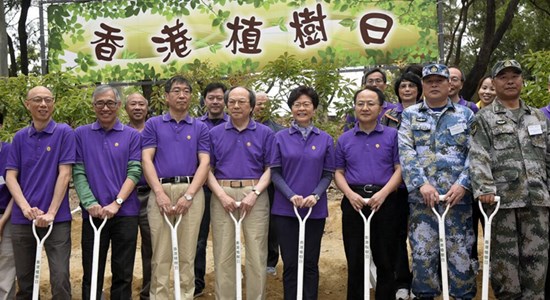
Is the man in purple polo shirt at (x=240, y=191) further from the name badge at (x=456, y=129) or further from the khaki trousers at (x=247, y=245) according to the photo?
the name badge at (x=456, y=129)

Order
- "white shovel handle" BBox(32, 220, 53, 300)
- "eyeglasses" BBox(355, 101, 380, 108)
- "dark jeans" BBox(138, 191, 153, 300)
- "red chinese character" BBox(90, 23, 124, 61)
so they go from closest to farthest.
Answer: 1. "white shovel handle" BBox(32, 220, 53, 300)
2. "eyeglasses" BBox(355, 101, 380, 108)
3. "dark jeans" BBox(138, 191, 153, 300)
4. "red chinese character" BBox(90, 23, 124, 61)

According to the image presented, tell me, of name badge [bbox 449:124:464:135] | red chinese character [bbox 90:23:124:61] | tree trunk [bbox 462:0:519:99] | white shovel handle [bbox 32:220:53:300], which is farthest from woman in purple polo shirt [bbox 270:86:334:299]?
tree trunk [bbox 462:0:519:99]

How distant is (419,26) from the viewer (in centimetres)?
888

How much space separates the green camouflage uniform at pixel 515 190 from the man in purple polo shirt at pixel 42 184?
3.18m

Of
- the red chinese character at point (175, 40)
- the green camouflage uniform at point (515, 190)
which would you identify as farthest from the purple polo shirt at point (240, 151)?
the red chinese character at point (175, 40)

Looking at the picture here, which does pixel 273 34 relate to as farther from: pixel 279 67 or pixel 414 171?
pixel 414 171

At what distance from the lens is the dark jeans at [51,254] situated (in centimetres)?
467

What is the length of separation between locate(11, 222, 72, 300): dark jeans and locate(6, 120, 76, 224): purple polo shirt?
0.29 ft

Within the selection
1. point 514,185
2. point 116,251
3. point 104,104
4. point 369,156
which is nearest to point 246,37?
point 104,104

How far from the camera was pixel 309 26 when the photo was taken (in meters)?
9.08

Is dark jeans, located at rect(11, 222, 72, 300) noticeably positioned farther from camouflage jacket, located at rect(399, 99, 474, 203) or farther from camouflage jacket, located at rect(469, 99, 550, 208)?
camouflage jacket, located at rect(469, 99, 550, 208)

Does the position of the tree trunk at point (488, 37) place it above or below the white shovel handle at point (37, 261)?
above

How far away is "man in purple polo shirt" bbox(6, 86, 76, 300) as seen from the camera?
4.66 metres

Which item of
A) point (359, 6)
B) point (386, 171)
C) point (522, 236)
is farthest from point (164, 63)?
point (522, 236)
